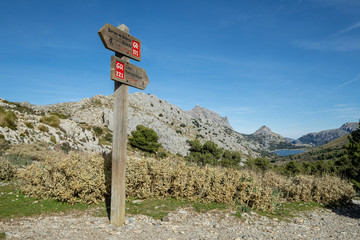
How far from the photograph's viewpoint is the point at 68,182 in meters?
6.56

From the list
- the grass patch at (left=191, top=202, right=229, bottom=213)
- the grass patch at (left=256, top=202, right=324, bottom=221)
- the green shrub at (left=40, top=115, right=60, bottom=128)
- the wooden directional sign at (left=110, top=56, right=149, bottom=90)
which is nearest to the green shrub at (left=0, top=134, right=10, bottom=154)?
the green shrub at (left=40, top=115, right=60, bottom=128)

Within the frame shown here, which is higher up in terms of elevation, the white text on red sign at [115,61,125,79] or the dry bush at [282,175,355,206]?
the white text on red sign at [115,61,125,79]

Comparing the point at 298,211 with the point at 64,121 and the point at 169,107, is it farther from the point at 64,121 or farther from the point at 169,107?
the point at 169,107

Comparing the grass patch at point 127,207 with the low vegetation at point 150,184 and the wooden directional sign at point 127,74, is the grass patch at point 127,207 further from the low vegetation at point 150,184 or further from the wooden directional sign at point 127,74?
the wooden directional sign at point 127,74

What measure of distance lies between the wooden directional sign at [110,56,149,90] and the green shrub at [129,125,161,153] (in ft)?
122

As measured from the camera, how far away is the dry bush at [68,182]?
6.16 m

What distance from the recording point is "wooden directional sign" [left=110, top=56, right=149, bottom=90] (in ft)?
15.6

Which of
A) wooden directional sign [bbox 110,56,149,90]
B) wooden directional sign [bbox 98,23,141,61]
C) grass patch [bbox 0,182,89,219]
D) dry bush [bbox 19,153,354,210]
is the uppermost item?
wooden directional sign [bbox 98,23,141,61]

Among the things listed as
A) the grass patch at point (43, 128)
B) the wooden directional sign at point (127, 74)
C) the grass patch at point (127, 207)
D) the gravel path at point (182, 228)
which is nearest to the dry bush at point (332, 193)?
the grass patch at point (127, 207)

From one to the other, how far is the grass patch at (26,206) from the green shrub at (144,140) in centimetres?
3497

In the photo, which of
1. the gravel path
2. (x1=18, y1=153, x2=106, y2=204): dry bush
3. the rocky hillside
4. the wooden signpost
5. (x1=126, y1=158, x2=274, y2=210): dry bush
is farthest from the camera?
the rocky hillside

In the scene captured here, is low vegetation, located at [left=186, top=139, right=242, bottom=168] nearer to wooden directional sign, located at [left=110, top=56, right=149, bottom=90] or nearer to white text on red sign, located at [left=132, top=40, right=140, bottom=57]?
wooden directional sign, located at [left=110, top=56, right=149, bottom=90]

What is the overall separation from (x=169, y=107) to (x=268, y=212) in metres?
95.5

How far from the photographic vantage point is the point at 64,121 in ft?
81.3
